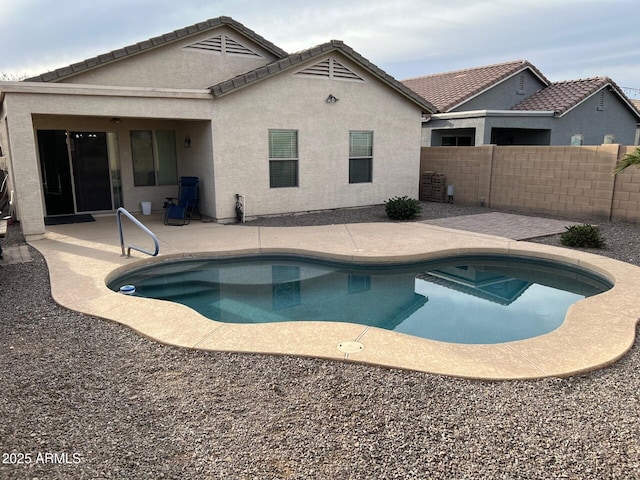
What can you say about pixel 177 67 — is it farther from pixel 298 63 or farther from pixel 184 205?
pixel 184 205

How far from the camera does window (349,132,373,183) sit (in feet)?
45.6

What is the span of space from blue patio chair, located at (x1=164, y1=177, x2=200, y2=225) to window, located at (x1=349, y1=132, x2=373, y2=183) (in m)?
4.48

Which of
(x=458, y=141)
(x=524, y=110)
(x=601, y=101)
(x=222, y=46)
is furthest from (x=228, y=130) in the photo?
(x=601, y=101)

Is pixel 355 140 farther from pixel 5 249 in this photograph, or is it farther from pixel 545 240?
pixel 5 249

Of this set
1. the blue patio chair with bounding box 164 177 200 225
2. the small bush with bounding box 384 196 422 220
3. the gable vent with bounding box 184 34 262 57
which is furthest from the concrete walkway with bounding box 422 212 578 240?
the gable vent with bounding box 184 34 262 57

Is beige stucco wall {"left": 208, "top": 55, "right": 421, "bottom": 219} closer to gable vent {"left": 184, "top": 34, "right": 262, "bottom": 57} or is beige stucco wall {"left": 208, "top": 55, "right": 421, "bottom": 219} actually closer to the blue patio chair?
the blue patio chair

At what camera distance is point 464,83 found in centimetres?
2194

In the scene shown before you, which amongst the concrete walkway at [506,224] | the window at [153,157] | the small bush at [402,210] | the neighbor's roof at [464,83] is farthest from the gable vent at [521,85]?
the window at [153,157]

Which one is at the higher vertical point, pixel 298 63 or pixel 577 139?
pixel 298 63

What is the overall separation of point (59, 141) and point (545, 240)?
1242 centimetres

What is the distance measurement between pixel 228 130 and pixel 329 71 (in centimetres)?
345

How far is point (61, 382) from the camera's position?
4043 mm

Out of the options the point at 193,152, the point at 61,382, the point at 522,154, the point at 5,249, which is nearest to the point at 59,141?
the point at 193,152

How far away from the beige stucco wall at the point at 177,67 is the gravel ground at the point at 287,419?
9.06 meters
